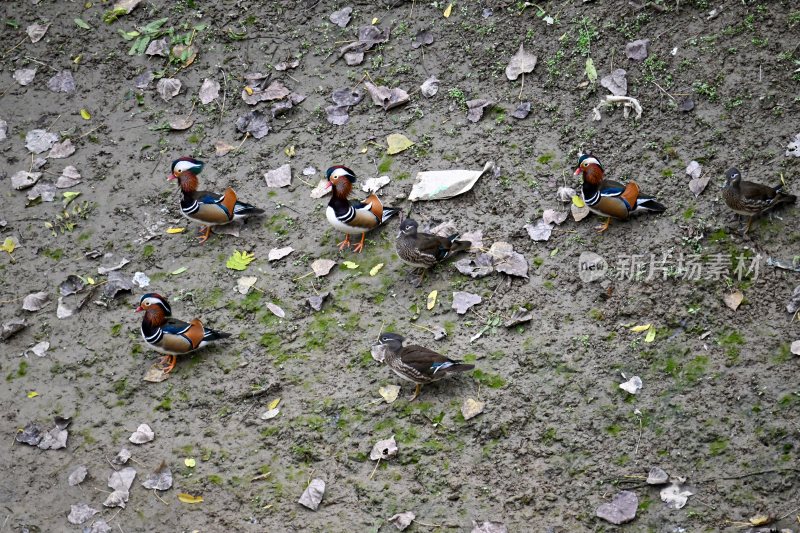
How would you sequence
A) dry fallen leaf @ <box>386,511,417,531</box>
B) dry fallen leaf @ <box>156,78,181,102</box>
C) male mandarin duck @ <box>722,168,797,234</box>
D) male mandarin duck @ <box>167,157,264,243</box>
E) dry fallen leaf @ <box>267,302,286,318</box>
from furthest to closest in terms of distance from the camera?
dry fallen leaf @ <box>156,78,181,102</box>
male mandarin duck @ <box>167,157,264,243</box>
dry fallen leaf @ <box>267,302,286,318</box>
male mandarin duck @ <box>722,168,797,234</box>
dry fallen leaf @ <box>386,511,417,531</box>

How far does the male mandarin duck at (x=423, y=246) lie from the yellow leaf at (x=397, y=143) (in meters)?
1.22

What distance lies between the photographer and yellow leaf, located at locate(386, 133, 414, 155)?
7.54m

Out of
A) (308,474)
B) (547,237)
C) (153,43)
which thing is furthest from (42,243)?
(547,237)

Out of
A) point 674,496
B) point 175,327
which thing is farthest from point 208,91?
point 674,496

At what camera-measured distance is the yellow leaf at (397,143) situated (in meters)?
7.54

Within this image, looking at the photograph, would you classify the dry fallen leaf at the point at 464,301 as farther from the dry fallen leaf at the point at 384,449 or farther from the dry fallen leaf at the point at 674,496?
the dry fallen leaf at the point at 674,496

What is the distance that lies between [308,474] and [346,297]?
160 cm

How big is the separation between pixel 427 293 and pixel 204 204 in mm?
2285

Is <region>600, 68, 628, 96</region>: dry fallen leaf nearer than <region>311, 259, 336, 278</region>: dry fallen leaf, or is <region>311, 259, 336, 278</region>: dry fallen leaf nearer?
<region>311, 259, 336, 278</region>: dry fallen leaf

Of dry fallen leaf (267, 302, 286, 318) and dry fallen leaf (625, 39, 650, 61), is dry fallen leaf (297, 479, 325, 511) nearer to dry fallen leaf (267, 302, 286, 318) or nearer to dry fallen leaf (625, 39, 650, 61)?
dry fallen leaf (267, 302, 286, 318)

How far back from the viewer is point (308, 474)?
554 centimetres

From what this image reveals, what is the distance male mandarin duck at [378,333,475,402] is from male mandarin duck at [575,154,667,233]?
1.74 m

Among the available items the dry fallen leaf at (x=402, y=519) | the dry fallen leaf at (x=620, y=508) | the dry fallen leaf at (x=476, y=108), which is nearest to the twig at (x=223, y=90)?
the dry fallen leaf at (x=476, y=108)

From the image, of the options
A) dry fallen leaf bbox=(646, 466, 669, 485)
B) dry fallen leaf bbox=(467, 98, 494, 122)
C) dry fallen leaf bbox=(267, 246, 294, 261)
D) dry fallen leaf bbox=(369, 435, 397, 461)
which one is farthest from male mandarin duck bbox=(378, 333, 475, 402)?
dry fallen leaf bbox=(467, 98, 494, 122)
